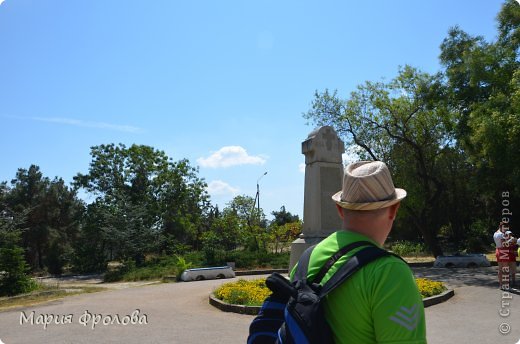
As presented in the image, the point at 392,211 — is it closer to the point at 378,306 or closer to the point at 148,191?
the point at 378,306

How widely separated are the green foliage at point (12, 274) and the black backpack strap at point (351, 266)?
15.9 meters

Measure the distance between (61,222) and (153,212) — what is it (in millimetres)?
17031

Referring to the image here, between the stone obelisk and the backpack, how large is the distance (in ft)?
29.4

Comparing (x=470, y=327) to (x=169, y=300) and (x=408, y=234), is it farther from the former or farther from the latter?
(x=408, y=234)

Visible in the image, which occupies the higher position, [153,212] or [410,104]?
[410,104]

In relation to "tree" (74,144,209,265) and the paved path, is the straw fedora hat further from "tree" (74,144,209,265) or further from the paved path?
"tree" (74,144,209,265)

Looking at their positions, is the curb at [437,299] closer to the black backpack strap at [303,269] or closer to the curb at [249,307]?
the curb at [249,307]

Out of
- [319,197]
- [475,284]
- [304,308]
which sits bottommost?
[475,284]

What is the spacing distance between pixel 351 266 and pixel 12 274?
16112mm

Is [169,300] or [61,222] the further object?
[61,222]

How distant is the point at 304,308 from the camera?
1525mm

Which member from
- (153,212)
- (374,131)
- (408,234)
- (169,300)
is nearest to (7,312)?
(169,300)

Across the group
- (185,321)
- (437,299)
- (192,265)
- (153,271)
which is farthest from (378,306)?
(153,271)

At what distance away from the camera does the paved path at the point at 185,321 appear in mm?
7145
